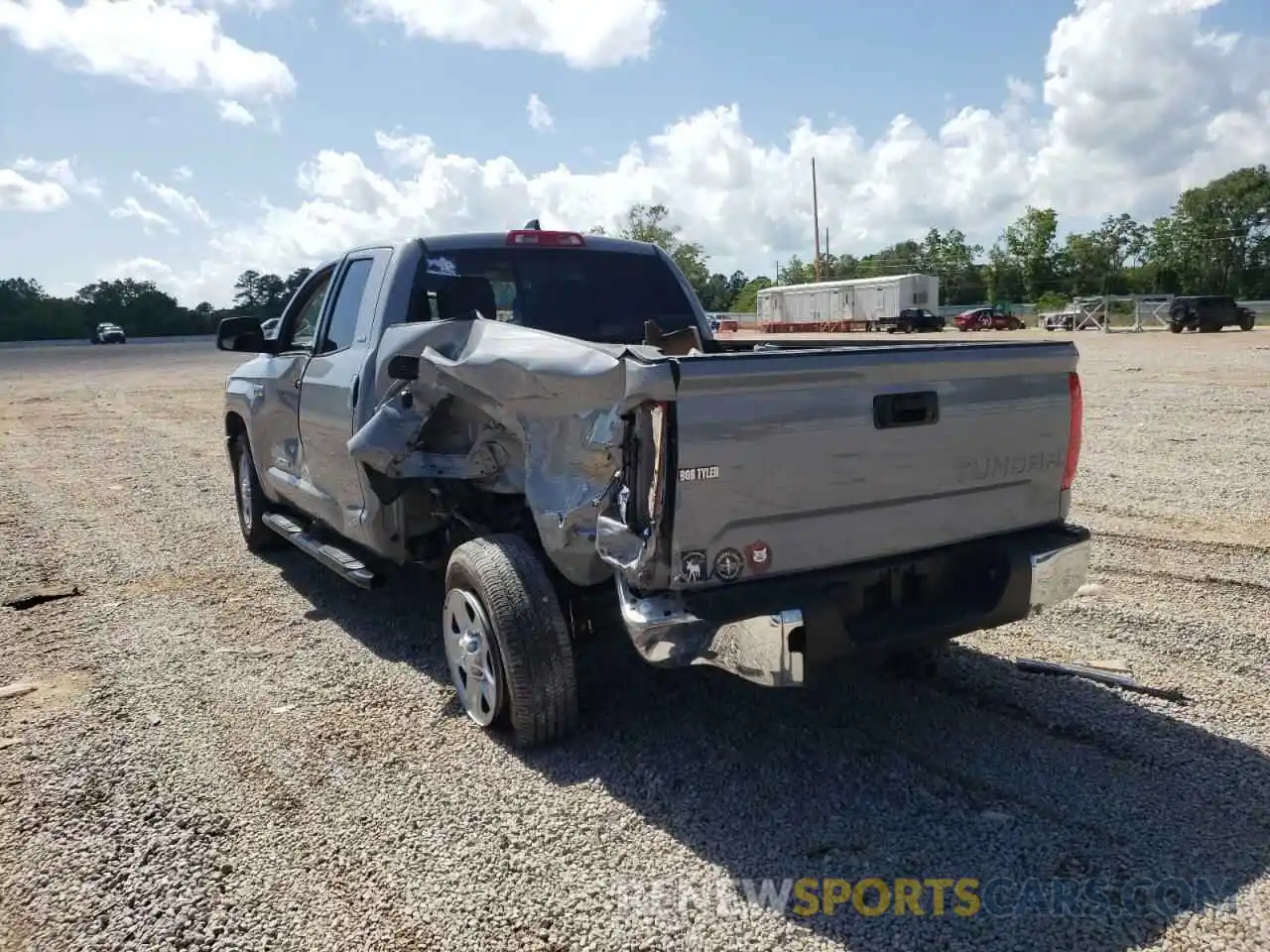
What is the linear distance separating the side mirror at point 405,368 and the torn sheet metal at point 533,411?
4 centimetres

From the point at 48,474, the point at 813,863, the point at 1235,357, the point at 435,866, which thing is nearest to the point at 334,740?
the point at 435,866

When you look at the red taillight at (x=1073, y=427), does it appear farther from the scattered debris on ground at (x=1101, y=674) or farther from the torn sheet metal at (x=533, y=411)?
the torn sheet metal at (x=533, y=411)

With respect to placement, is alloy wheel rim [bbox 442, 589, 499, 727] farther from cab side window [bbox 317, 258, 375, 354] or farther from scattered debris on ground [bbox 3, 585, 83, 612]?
scattered debris on ground [bbox 3, 585, 83, 612]

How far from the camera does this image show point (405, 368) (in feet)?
14.7

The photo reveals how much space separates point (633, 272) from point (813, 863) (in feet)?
11.5

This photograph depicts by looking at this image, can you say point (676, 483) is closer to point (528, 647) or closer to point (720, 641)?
point (720, 641)

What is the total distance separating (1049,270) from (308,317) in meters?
86.4

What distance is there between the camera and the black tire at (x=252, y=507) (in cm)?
721

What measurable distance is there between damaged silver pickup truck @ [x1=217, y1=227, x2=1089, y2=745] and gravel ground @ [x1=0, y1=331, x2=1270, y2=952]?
507 millimetres

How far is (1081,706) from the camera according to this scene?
13.8ft

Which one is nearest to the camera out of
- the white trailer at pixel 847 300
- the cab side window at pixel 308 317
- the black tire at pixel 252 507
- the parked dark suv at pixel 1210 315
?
the cab side window at pixel 308 317

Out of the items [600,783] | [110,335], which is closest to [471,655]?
[600,783]

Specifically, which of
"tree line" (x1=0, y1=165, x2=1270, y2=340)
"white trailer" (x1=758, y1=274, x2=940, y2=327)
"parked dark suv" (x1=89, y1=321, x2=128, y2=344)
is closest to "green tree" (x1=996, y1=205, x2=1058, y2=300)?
"tree line" (x1=0, y1=165, x2=1270, y2=340)

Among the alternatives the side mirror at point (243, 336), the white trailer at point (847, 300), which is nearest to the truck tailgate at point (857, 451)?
the side mirror at point (243, 336)
